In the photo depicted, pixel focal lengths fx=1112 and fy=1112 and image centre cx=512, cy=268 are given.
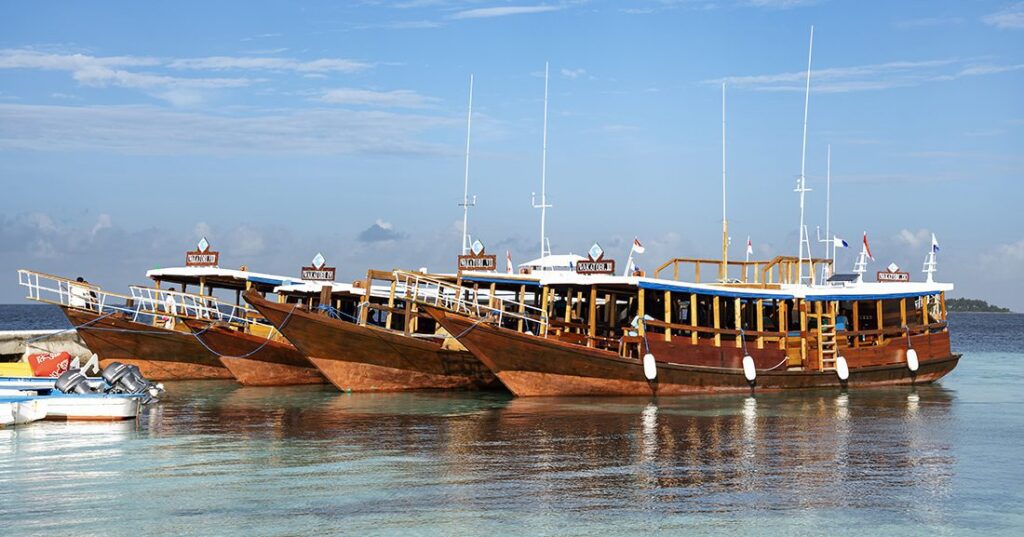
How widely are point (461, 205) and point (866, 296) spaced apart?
39.6ft

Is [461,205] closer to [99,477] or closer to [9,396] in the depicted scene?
[9,396]

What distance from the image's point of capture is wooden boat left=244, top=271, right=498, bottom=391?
2608cm

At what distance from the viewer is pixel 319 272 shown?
99.5 feet

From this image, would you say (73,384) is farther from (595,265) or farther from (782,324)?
(782,324)

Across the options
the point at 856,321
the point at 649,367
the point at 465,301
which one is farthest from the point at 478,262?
the point at 856,321

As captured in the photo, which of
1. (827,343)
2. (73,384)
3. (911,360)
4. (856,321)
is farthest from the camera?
(911,360)

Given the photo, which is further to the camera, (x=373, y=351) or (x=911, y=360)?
(x=911, y=360)

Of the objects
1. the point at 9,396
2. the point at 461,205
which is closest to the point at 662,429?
the point at 9,396

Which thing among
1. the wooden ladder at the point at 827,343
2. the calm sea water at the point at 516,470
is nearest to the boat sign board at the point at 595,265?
the calm sea water at the point at 516,470

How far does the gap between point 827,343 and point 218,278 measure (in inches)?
675

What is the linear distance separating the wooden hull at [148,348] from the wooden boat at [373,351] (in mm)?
4768

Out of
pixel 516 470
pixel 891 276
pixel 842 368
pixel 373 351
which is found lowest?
pixel 516 470

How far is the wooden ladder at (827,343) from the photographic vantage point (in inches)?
1151

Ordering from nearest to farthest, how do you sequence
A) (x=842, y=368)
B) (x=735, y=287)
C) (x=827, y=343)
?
(x=735, y=287) → (x=842, y=368) → (x=827, y=343)
